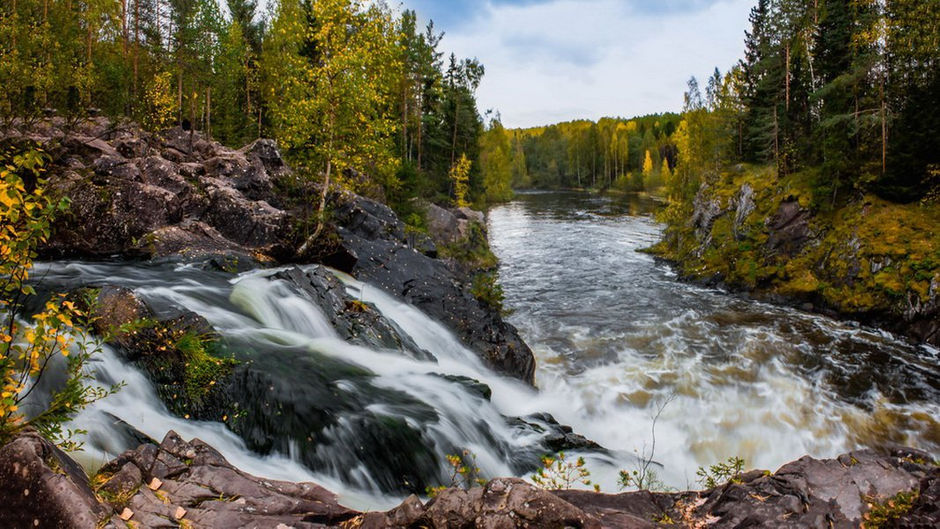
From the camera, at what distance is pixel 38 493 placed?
10.8 feet

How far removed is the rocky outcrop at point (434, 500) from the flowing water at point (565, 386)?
1.24m

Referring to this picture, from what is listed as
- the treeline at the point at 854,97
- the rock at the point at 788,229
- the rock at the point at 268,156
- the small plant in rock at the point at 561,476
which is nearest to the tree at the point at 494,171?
the treeline at the point at 854,97

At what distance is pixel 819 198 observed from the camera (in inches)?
859

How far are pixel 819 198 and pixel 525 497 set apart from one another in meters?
24.2

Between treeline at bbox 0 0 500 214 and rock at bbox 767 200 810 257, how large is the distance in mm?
17484

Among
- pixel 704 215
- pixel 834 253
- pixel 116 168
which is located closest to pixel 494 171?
pixel 704 215

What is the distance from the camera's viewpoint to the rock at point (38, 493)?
129 inches

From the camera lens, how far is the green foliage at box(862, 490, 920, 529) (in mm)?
4461

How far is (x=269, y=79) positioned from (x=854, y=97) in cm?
3673

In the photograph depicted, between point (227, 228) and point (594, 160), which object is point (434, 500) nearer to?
point (227, 228)

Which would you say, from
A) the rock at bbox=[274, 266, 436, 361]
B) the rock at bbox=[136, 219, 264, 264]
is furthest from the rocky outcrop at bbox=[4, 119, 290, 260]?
the rock at bbox=[274, 266, 436, 361]

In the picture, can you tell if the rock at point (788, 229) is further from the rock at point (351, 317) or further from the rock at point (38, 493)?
the rock at point (38, 493)

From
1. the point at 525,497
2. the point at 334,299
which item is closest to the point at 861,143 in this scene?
the point at 334,299

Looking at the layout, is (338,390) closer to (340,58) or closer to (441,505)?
(441,505)
